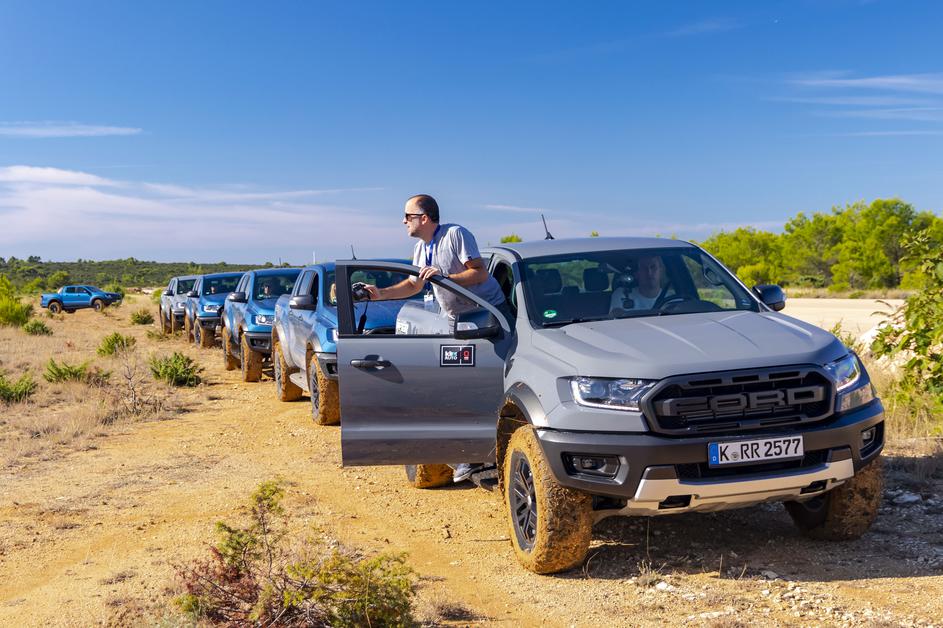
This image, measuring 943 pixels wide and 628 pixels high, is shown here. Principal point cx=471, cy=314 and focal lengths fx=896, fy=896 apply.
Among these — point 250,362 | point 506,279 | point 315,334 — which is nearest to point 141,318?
point 250,362

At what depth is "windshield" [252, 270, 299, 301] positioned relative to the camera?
47.6 feet

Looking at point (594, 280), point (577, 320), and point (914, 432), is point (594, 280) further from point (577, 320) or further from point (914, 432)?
point (914, 432)

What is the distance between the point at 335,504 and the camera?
6676 millimetres

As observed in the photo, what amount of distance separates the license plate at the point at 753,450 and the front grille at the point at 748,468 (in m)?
0.05

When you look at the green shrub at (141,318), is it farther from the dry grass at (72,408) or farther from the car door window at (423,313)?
the car door window at (423,313)

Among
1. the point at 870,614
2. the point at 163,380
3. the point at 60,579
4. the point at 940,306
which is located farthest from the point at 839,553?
the point at 163,380

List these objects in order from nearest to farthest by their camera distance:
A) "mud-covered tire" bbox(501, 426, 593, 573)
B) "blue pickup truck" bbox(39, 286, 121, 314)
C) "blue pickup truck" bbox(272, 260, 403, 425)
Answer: "mud-covered tire" bbox(501, 426, 593, 573) < "blue pickup truck" bbox(272, 260, 403, 425) < "blue pickup truck" bbox(39, 286, 121, 314)

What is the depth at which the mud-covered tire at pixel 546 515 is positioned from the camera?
458cm

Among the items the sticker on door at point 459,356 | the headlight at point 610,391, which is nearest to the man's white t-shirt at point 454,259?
the sticker on door at point 459,356

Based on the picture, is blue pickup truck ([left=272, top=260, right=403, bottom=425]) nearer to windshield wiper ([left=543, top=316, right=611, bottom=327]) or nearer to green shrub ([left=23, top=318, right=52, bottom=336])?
windshield wiper ([left=543, top=316, right=611, bottom=327])

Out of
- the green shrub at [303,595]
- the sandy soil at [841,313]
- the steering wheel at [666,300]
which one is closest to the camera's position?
the green shrub at [303,595]

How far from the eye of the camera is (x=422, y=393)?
543 centimetres

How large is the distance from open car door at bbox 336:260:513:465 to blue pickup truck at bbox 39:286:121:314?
41.2 metres

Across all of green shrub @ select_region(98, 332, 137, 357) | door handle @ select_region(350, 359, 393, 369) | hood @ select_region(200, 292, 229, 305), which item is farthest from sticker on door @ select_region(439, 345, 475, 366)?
green shrub @ select_region(98, 332, 137, 357)
